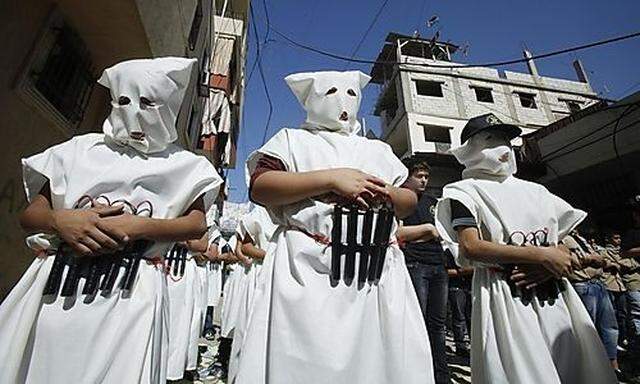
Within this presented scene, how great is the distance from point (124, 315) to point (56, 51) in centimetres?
387

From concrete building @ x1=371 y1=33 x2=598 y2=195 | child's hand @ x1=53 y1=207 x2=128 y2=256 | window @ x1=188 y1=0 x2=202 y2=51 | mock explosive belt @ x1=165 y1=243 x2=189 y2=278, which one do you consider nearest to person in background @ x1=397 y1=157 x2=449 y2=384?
mock explosive belt @ x1=165 y1=243 x2=189 y2=278

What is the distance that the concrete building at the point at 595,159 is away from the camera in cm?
916

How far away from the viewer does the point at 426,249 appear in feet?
10.1

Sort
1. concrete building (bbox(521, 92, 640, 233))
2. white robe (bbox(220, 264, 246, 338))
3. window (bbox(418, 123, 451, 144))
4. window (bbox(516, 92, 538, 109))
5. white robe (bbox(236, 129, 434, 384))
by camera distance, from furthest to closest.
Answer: window (bbox(516, 92, 538, 109)) < window (bbox(418, 123, 451, 144)) < concrete building (bbox(521, 92, 640, 233)) < white robe (bbox(220, 264, 246, 338)) < white robe (bbox(236, 129, 434, 384))

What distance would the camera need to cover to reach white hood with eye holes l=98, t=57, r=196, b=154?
136cm

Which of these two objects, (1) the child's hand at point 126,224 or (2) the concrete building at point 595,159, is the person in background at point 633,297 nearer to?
(1) the child's hand at point 126,224

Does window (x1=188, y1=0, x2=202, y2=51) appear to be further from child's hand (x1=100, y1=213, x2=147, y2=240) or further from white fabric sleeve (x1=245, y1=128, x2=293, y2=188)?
child's hand (x1=100, y1=213, x2=147, y2=240)

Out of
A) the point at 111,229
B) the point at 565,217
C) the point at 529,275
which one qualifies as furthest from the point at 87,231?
the point at 565,217

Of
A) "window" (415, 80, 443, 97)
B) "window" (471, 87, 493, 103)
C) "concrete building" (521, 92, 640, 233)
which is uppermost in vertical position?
"window" (415, 80, 443, 97)

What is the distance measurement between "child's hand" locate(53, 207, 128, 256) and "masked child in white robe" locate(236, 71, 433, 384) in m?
0.52

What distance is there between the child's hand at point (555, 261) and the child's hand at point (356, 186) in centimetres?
96

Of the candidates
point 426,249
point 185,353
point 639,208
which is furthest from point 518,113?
point 185,353


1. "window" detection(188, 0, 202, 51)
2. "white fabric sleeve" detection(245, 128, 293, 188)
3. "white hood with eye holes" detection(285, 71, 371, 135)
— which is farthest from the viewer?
"window" detection(188, 0, 202, 51)

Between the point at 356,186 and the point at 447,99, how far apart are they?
18.9 metres
